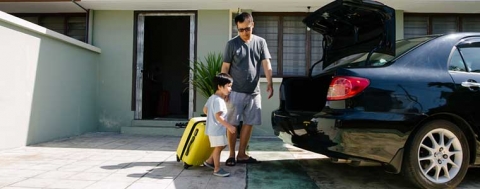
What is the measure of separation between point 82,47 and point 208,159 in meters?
3.97

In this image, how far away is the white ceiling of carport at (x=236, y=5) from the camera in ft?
21.1

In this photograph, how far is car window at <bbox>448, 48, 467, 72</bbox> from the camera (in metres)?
3.17

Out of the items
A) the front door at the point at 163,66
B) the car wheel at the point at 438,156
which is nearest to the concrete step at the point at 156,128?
the front door at the point at 163,66

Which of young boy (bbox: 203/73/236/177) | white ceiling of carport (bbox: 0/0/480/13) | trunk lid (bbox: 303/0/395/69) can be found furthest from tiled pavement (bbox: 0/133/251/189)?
white ceiling of carport (bbox: 0/0/480/13)

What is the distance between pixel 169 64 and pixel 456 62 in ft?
26.6

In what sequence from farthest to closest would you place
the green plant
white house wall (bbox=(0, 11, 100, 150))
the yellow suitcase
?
the green plant < white house wall (bbox=(0, 11, 100, 150)) < the yellow suitcase

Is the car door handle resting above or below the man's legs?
above

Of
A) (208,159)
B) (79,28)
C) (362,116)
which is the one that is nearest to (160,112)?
(79,28)

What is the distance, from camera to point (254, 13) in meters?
7.14

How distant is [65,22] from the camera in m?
7.56

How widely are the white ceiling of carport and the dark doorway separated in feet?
6.24

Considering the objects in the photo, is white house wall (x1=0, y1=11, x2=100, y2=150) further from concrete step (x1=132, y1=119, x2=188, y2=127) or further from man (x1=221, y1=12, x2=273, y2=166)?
man (x1=221, y1=12, x2=273, y2=166)

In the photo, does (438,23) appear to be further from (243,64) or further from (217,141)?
(217,141)

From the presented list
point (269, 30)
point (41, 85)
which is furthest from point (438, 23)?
point (41, 85)
